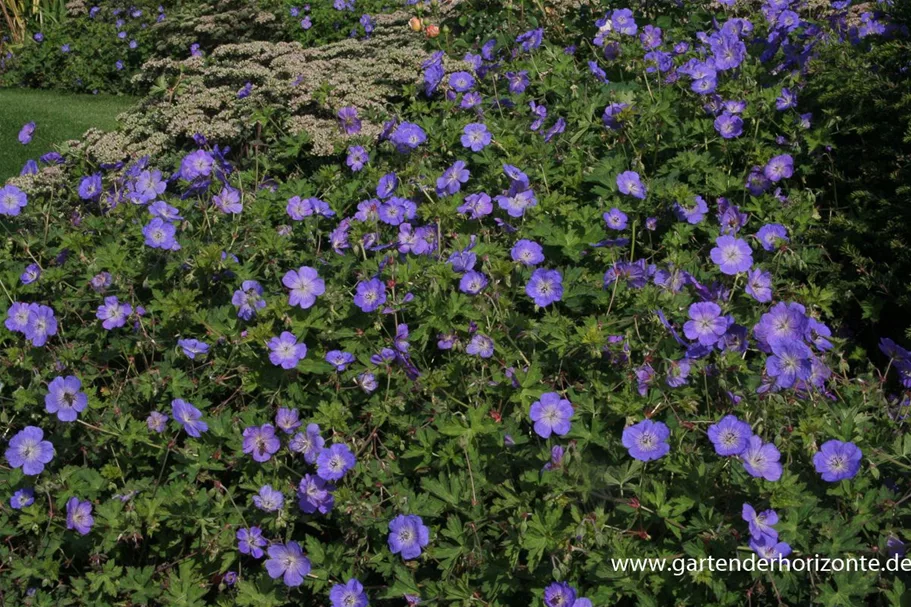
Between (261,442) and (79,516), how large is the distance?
59 centimetres

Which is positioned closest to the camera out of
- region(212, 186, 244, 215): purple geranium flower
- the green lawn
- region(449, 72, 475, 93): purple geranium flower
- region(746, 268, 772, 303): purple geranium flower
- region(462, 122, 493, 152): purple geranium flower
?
region(746, 268, 772, 303): purple geranium flower

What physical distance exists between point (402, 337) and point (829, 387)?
1.33 meters

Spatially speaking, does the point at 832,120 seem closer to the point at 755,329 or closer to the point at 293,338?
the point at 755,329

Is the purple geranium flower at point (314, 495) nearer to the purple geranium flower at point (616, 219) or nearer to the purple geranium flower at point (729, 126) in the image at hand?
the purple geranium flower at point (616, 219)

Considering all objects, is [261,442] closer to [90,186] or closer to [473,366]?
[473,366]

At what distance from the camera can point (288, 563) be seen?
2332 millimetres

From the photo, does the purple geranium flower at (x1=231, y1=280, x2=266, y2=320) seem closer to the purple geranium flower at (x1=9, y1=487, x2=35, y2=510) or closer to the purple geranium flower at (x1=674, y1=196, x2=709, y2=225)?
the purple geranium flower at (x1=9, y1=487, x2=35, y2=510)

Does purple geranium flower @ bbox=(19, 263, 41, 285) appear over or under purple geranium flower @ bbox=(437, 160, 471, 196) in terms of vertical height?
under

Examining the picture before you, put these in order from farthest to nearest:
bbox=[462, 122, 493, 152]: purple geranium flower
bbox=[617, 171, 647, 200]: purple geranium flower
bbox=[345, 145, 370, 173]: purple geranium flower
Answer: bbox=[345, 145, 370, 173]: purple geranium flower < bbox=[462, 122, 493, 152]: purple geranium flower < bbox=[617, 171, 647, 200]: purple geranium flower

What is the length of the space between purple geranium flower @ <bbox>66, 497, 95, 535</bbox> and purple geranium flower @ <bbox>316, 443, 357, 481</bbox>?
74cm

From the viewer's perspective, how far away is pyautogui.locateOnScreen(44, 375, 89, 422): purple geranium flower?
2609 millimetres

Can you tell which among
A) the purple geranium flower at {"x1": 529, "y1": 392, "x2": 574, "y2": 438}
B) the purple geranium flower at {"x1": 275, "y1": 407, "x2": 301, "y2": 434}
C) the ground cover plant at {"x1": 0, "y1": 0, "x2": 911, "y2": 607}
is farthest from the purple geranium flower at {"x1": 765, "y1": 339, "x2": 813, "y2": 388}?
the purple geranium flower at {"x1": 275, "y1": 407, "x2": 301, "y2": 434}

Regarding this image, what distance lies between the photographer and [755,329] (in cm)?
242

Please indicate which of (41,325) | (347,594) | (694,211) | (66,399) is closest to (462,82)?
(694,211)
